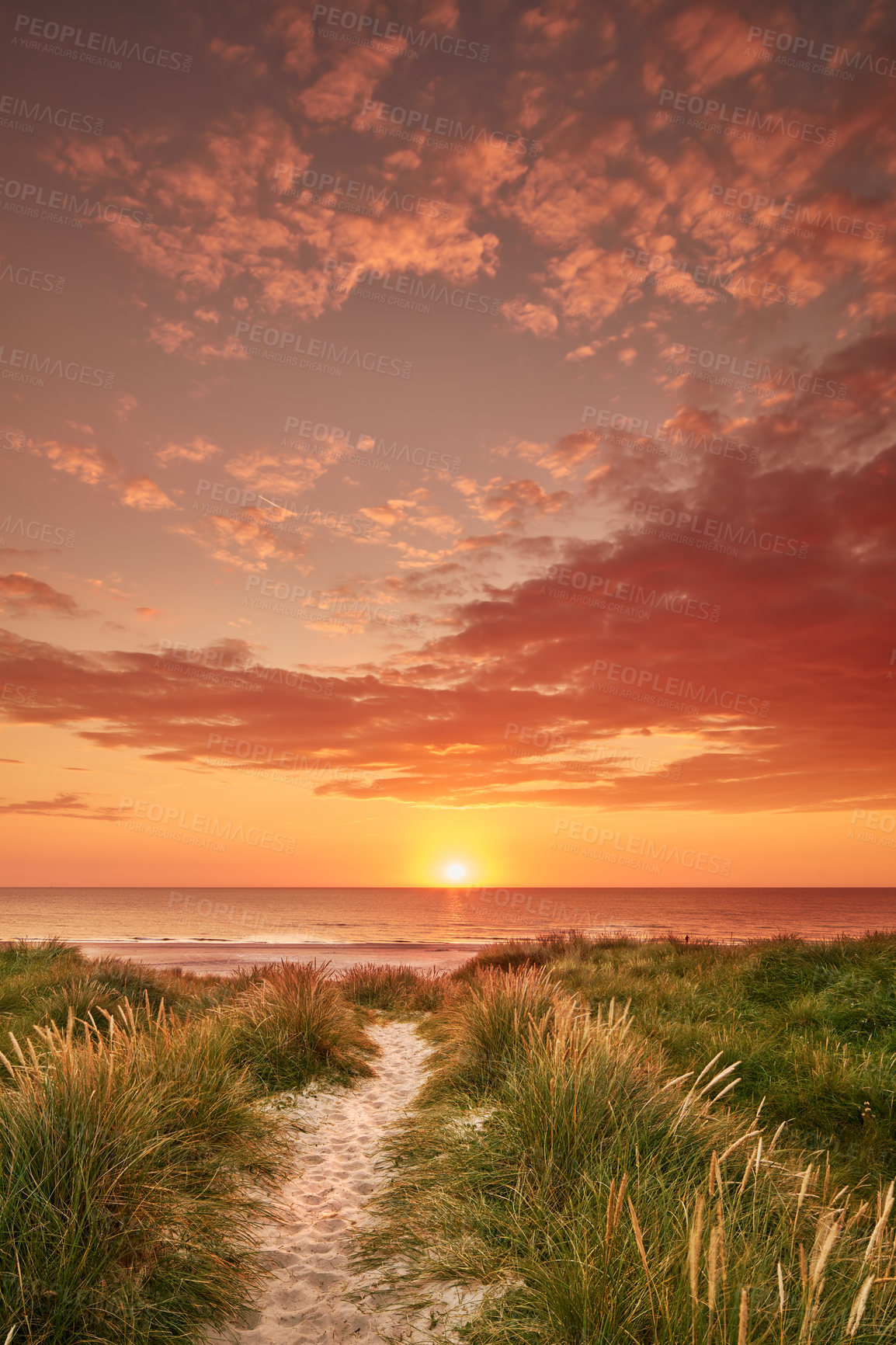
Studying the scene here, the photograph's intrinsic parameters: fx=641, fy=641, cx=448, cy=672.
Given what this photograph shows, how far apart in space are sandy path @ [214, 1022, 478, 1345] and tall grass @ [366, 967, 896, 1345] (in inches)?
10.5

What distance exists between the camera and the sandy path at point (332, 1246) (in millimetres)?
3518

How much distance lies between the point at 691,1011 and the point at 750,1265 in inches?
329

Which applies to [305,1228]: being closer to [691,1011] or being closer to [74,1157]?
[74,1157]

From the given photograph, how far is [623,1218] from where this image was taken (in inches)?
130

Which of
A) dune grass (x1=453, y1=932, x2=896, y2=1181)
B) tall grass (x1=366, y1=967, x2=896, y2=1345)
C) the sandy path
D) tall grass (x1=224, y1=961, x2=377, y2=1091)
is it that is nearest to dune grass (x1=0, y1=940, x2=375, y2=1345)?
the sandy path

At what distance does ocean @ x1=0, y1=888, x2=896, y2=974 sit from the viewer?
36312 mm

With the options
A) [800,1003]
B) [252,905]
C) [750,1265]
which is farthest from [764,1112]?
[252,905]

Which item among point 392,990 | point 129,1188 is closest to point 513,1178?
point 129,1188

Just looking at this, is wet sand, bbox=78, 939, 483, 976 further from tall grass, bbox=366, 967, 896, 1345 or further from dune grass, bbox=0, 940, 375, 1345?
tall grass, bbox=366, 967, 896, 1345

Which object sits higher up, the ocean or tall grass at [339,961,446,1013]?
tall grass at [339,961,446,1013]

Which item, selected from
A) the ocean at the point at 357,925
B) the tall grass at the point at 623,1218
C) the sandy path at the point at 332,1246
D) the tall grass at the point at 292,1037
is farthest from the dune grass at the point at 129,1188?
the ocean at the point at 357,925

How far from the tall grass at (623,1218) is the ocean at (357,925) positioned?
15.2 meters

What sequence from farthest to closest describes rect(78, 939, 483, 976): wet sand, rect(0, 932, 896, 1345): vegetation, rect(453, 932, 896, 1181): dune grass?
1. rect(78, 939, 483, 976): wet sand
2. rect(453, 932, 896, 1181): dune grass
3. rect(0, 932, 896, 1345): vegetation

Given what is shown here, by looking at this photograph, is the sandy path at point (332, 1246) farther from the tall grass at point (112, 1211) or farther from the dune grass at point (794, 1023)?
the dune grass at point (794, 1023)
